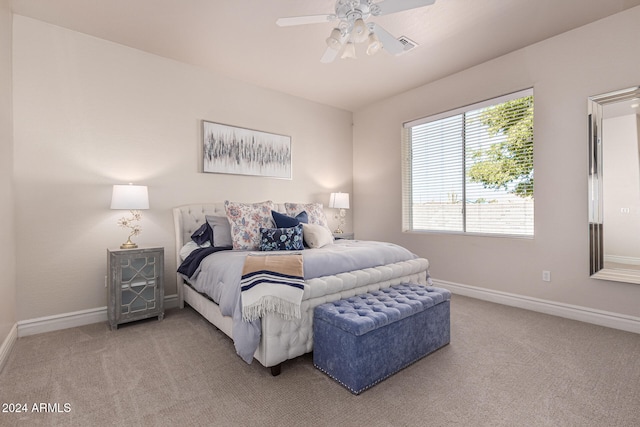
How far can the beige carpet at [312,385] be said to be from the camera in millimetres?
1581

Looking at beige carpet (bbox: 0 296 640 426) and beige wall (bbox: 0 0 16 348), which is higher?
beige wall (bbox: 0 0 16 348)

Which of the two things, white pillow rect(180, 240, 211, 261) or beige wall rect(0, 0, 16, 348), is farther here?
white pillow rect(180, 240, 211, 261)

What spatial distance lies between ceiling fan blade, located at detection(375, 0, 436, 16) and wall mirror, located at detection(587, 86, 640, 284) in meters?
2.16

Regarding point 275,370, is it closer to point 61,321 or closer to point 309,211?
point 309,211

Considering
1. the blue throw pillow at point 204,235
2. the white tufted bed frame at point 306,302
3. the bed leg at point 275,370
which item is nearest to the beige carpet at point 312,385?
the bed leg at point 275,370

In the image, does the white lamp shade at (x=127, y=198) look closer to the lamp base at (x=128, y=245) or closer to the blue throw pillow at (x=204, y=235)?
the lamp base at (x=128, y=245)

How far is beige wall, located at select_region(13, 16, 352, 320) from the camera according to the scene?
2734 mm

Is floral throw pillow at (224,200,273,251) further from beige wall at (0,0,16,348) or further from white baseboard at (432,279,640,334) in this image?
white baseboard at (432,279,640,334)

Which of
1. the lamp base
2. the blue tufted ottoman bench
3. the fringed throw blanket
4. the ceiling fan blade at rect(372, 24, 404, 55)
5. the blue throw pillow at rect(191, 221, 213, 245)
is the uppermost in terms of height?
the ceiling fan blade at rect(372, 24, 404, 55)

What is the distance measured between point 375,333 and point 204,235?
224 centimetres

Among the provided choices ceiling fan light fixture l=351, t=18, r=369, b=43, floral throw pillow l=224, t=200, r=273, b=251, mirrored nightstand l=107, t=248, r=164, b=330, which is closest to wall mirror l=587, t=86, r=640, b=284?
ceiling fan light fixture l=351, t=18, r=369, b=43

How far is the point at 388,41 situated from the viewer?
2408mm

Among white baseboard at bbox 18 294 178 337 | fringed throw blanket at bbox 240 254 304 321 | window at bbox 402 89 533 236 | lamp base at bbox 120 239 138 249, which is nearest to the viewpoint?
fringed throw blanket at bbox 240 254 304 321

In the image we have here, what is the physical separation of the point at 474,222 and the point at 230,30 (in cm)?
354
